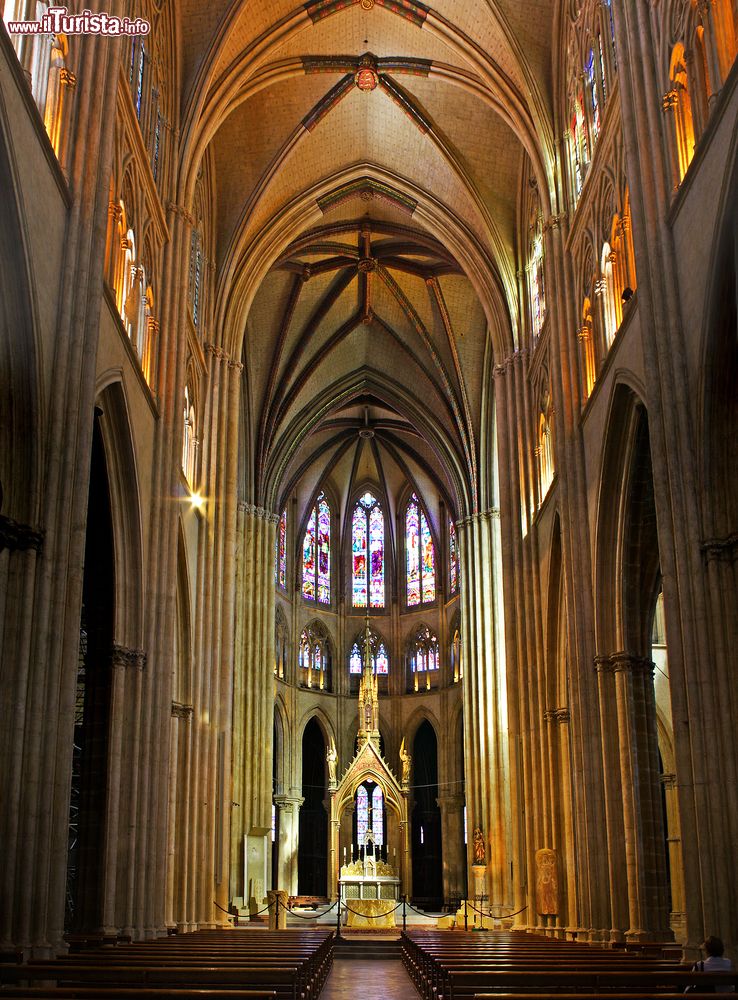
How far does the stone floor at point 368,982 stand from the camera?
14.6 meters

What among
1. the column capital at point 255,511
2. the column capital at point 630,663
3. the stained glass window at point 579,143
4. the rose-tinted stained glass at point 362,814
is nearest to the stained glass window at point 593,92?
the stained glass window at point 579,143

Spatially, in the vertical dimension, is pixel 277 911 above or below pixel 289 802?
below

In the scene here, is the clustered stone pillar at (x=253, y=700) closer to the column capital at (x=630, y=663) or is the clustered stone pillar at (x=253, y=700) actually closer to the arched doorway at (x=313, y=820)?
the arched doorway at (x=313, y=820)

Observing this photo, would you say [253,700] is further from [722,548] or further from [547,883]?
[722,548]

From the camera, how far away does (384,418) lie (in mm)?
46688

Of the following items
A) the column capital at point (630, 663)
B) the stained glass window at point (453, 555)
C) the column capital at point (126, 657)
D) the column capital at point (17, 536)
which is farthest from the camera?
the stained glass window at point (453, 555)

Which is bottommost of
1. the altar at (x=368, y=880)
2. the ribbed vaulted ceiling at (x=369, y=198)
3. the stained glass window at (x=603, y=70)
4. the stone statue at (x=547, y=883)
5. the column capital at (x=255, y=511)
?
the altar at (x=368, y=880)

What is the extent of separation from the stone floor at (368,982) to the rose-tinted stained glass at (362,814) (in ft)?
76.1

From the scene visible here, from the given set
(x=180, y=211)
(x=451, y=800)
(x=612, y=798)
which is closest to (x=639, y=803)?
(x=612, y=798)

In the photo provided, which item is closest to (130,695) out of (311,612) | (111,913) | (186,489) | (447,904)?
(111,913)

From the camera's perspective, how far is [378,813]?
46188 millimetres

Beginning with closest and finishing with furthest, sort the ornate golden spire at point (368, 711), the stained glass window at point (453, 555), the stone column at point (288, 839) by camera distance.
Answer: the ornate golden spire at point (368, 711)
the stone column at point (288, 839)
the stained glass window at point (453, 555)

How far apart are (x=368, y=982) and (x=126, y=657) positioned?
664 cm

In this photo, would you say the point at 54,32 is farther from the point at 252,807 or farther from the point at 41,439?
the point at 252,807
